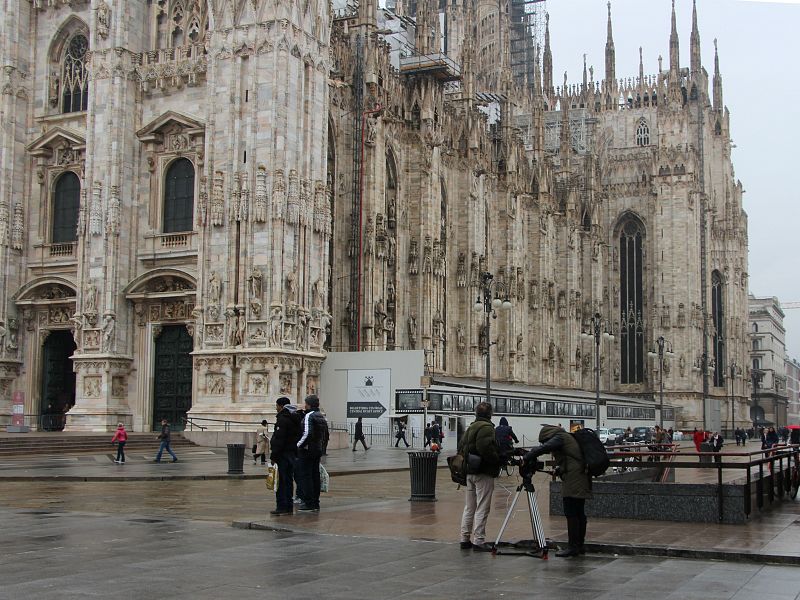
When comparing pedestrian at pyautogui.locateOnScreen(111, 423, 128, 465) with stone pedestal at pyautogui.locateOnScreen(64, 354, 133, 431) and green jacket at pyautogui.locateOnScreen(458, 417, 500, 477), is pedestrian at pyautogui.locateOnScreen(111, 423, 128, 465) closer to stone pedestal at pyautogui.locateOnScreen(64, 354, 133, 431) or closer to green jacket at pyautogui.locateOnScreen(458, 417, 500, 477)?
stone pedestal at pyautogui.locateOnScreen(64, 354, 133, 431)

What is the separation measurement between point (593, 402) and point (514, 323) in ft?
23.5

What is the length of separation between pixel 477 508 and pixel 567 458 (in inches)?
46.3

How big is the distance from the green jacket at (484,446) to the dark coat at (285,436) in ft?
12.9

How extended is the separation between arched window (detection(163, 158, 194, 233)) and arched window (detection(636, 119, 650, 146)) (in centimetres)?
5651

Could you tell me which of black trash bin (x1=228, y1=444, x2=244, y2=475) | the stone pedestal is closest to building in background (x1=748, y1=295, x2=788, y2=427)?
the stone pedestal

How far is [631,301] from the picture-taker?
8619 cm

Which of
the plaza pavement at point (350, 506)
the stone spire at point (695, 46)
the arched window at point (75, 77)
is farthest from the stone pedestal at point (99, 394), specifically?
the stone spire at point (695, 46)

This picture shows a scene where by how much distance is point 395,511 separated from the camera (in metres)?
15.8

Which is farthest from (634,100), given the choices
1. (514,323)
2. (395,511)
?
(395,511)

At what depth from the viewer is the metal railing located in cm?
1330

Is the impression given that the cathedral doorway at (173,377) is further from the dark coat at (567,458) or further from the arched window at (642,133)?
the arched window at (642,133)

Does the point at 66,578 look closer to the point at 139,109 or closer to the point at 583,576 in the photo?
the point at 583,576

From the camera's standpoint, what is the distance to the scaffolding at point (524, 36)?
102 meters

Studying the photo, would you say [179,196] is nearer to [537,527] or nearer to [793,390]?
[537,527]
